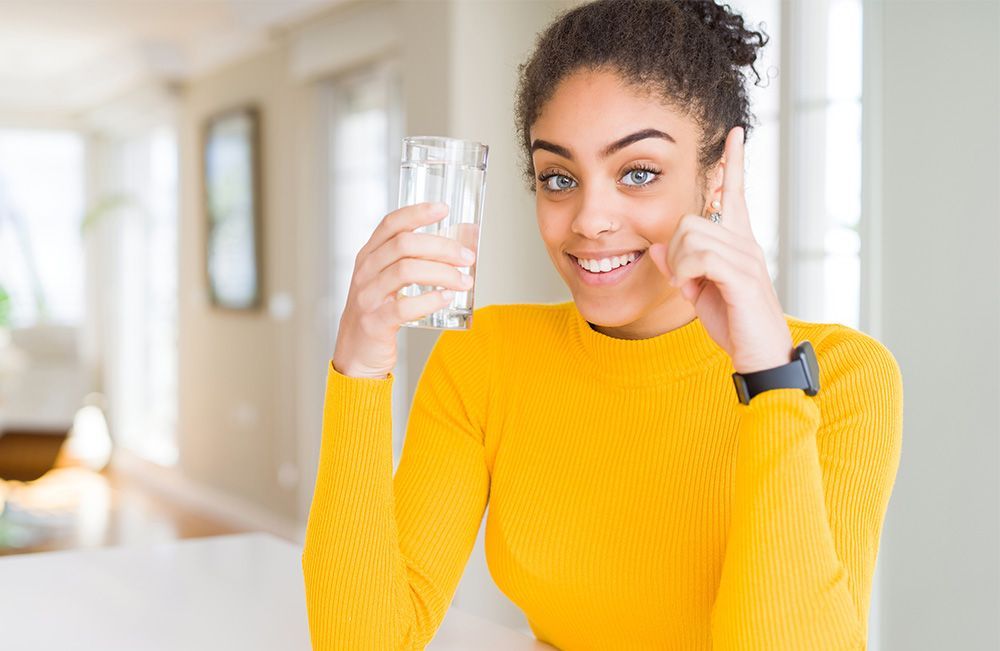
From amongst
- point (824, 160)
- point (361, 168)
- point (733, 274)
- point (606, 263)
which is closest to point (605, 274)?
point (606, 263)

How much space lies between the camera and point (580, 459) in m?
1.36

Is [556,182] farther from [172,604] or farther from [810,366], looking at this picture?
[172,604]

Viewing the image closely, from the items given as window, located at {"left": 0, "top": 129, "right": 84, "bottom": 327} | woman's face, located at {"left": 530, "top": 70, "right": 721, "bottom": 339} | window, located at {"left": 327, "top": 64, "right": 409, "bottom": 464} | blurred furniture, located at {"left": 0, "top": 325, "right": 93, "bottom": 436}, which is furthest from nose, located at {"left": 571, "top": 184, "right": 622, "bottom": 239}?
window, located at {"left": 0, "top": 129, "right": 84, "bottom": 327}

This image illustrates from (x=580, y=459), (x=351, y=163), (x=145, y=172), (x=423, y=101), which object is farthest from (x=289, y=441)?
(x=580, y=459)

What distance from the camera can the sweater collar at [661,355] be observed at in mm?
1353

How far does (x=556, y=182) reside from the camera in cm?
129

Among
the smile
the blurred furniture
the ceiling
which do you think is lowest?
the blurred furniture

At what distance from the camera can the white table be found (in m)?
1.25

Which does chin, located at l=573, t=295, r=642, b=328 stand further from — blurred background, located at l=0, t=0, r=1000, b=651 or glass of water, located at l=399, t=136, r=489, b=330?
blurred background, located at l=0, t=0, r=1000, b=651

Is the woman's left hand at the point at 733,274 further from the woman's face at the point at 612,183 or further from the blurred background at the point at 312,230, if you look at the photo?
the blurred background at the point at 312,230

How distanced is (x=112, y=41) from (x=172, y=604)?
6.38 meters

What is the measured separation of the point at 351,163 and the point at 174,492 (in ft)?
9.38

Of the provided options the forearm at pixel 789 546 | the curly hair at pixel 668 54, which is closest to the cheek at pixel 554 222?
the curly hair at pixel 668 54

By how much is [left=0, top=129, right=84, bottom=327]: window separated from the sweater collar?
26.1 feet
